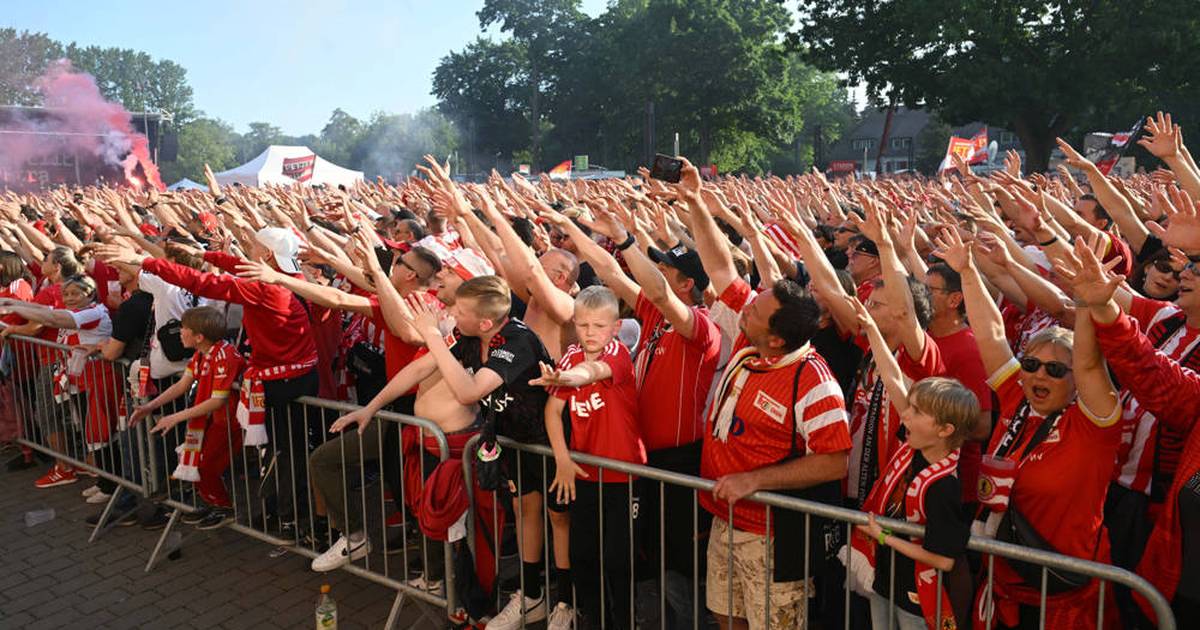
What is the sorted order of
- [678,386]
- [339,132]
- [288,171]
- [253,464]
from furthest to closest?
1. [339,132]
2. [288,171]
3. [253,464]
4. [678,386]

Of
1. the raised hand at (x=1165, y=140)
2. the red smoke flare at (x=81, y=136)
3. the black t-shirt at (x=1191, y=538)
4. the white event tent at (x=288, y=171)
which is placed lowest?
the black t-shirt at (x=1191, y=538)

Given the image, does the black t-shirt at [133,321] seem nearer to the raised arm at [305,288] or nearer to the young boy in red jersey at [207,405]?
the young boy in red jersey at [207,405]

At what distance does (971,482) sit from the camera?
12.4 ft

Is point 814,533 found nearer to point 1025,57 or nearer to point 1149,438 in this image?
point 1149,438

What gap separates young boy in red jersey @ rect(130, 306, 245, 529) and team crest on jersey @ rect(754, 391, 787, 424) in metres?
3.64

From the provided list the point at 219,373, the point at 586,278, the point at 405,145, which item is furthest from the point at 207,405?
the point at 405,145

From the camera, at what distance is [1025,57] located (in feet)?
109

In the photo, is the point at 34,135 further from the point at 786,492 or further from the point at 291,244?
the point at 786,492

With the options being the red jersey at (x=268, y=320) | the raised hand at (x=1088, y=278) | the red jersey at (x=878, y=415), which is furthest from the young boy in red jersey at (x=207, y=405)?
the raised hand at (x=1088, y=278)

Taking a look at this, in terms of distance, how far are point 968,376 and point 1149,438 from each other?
0.72 meters

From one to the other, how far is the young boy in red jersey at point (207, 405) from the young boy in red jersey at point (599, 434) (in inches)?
104

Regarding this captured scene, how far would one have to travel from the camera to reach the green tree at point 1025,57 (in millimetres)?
30703

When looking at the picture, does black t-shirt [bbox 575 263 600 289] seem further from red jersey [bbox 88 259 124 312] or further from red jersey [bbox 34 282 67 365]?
red jersey [bbox 34 282 67 365]

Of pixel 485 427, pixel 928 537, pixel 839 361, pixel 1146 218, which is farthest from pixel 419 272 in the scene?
pixel 1146 218
